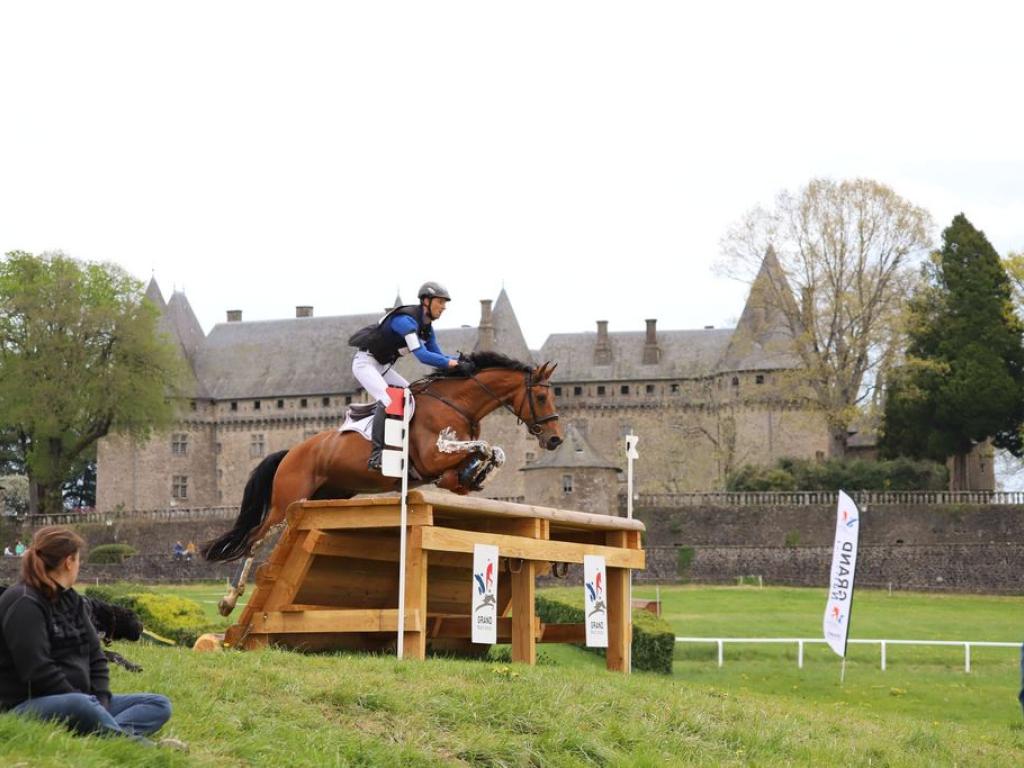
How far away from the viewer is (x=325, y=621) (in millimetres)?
13336

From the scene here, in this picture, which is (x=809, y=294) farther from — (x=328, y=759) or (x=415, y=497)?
(x=328, y=759)

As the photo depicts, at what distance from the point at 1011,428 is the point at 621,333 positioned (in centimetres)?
2754

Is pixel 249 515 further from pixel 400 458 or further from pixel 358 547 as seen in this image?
pixel 400 458

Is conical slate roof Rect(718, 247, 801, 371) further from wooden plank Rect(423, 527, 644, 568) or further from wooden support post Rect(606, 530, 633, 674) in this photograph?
wooden plank Rect(423, 527, 644, 568)

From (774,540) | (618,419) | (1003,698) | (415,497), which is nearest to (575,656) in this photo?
(1003,698)

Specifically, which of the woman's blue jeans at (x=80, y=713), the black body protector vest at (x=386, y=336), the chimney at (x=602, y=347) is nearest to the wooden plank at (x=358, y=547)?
the black body protector vest at (x=386, y=336)

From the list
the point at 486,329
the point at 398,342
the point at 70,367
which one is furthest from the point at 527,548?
the point at 486,329

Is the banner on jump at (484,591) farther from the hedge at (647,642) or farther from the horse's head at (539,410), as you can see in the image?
the hedge at (647,642)

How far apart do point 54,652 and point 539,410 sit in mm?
6795

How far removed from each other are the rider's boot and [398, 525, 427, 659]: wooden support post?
45.4 inches

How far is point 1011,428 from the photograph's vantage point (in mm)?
63000

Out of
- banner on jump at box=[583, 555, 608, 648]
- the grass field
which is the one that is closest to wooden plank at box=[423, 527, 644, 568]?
banner on jump at box=[583, 555, 608, 648]

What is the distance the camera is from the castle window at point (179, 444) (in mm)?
85375

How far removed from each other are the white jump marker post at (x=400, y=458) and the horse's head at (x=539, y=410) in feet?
3.51
